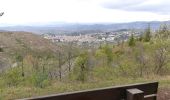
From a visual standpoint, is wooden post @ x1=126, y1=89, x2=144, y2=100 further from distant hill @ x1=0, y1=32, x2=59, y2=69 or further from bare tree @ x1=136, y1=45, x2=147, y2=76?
distant hill @ x1=0, y1=32, x2=59, y2=69

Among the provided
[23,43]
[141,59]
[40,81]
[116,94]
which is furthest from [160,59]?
[23,43]

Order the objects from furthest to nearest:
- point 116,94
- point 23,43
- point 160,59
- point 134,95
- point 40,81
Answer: point 23,43 → point 160,59 → point 40,81 → point 116,94 → point 134,95

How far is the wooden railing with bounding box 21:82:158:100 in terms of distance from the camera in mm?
2521

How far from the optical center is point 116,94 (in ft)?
9.08

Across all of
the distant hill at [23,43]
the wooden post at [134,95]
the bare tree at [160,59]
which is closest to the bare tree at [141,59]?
the bare tree at [160,59]

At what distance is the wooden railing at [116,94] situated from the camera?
2.52 m

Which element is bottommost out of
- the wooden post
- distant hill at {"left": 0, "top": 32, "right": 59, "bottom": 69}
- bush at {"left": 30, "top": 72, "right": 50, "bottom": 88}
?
distant hill at {"left": 0, "top": 32, "right": 59, "bottom": 69}

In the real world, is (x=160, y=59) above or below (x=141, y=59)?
above

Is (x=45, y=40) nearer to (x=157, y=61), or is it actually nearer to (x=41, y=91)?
(x=157, y=61)

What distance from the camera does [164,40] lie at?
23.7 m

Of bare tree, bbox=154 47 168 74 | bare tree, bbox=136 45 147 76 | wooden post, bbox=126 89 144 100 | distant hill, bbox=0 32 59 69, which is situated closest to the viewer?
wooden post, bbox=126 89 144 100

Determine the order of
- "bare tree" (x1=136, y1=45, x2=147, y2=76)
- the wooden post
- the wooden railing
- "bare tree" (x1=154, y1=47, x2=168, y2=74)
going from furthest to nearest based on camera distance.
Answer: "bare tree" (x1=136, y1=45, x2=147, y2=76)
"bare tree" (x1=154, y1=47, x2=168, y2=74)
the wooden post
the wooden railing

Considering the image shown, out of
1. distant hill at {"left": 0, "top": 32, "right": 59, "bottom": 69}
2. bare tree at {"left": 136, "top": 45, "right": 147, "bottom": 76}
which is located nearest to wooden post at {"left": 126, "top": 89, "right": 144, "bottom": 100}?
bare tree at {"left": 136, "top": 45, "right": 147, "bottom": 76}

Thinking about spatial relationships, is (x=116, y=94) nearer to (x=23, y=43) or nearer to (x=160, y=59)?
(x=160, y=59)
